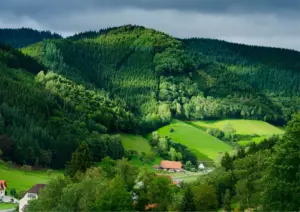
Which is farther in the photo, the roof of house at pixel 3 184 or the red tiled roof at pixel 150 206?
the roof of house at pixel 3 184

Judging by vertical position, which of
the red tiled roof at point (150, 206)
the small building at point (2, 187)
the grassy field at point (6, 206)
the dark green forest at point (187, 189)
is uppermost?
the dark green forest at point (187, 189)

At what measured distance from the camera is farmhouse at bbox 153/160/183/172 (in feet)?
599

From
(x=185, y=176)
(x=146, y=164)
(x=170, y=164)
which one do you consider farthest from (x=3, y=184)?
(x=170, y=164)

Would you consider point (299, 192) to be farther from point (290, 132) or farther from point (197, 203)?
point (197, 203)

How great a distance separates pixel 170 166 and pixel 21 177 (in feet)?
222

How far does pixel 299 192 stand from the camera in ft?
164

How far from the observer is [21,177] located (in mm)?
126812

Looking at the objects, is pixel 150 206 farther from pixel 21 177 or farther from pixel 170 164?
pixel 170 164

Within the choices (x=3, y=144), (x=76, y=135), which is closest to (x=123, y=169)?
(x=3, y=144)

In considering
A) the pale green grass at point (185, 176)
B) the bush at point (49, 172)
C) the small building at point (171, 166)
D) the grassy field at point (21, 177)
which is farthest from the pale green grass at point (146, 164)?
the grassy field at point (21, 177)

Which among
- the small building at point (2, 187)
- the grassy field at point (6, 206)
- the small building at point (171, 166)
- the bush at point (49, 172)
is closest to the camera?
the grassy field at point (6, 206)

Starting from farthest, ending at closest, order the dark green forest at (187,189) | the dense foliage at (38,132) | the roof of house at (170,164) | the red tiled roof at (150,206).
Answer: the roof of house at (170,164) → the dense foliage at (38,132) → the red tiled roof at (150,206) → the dark green forest at (187,189)

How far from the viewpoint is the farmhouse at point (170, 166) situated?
599ft

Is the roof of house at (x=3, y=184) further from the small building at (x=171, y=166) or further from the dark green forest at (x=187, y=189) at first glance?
the small building at (x=171, y=166)
